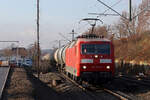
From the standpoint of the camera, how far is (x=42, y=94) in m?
15.3

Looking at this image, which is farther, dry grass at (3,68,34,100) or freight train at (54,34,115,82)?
freight train at (54,34,115,82)

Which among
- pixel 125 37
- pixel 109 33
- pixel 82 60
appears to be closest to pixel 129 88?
pixel 82 60

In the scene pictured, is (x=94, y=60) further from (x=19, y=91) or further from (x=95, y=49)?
(x=19, y=91)

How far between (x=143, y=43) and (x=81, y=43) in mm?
27343

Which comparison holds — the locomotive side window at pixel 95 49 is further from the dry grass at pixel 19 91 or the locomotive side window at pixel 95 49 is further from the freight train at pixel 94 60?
the dry grass at pixel 19 91

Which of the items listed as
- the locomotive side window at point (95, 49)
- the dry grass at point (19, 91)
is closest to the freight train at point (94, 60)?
the locomotive side window at point (95, 49)

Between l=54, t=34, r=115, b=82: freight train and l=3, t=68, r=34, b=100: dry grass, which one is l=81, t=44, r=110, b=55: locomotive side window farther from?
l=3, t=68, r=34, b=100: dry grass

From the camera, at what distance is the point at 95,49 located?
677 inches

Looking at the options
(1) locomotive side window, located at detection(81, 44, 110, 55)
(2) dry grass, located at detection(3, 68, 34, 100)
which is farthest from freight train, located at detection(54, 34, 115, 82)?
(2) dry grass, located at detection(3, 68, 34, 100)

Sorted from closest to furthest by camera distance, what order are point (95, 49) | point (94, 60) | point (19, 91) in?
1. point (19, 91)
2. point (94, 60)
3. point (95, 49)

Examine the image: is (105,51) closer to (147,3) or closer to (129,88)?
(129,88)

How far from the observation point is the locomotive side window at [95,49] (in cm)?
1716

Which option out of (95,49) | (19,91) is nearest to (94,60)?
(95,49)

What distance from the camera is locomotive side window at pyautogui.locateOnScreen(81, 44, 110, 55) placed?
1716 cm
